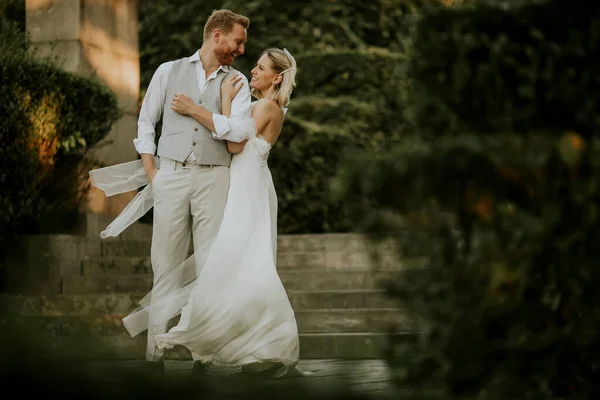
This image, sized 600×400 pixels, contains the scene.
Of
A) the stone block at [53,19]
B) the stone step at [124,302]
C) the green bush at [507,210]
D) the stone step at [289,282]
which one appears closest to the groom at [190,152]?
the stone step at [124,302]

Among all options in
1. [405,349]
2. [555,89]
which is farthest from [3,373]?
[555,89]

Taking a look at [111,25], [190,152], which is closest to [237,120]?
[190,152]

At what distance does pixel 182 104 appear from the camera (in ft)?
21.5

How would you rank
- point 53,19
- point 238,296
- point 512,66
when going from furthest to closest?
point 53,19 < point 238,296 < point 512,66

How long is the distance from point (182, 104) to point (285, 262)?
426 centimetres

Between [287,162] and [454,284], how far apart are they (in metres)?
13.0

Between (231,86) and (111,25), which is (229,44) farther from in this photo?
(111,25)

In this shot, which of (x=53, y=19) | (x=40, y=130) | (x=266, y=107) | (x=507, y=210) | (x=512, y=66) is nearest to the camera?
(x=507, y=210)

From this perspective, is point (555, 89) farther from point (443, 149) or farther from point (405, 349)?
point (405, 349)

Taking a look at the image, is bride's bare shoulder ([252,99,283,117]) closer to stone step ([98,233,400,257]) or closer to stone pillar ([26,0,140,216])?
stone step ([98,233,400,257])

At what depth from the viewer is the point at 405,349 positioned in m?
2.70

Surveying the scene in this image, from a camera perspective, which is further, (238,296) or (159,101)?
(159,101)

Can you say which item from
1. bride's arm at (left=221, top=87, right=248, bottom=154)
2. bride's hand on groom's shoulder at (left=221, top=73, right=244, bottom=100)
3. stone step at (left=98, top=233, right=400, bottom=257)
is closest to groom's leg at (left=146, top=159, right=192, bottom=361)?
bride's arm at (left=221, top=87, right=248, bottom=154)

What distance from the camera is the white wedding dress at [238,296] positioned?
642 centimetres
